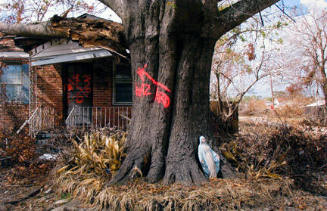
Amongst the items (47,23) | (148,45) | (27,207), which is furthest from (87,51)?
(27,207)

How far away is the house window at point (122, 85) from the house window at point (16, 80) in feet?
12.9

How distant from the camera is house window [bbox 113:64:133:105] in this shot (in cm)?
972

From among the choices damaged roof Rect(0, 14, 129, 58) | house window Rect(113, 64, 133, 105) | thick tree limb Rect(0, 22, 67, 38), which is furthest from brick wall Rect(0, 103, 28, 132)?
damaged roof Rect(0, 14, 129, 58)

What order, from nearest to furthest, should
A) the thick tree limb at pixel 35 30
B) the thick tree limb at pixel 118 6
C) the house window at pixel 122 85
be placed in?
1. the thick tree limb at pixel 118 6
2. the thick tree limb at pixel 35 30
3. the house window at pixel 122 85

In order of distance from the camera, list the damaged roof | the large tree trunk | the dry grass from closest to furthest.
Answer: the dry grass, the large tree trunk, the damaged roof

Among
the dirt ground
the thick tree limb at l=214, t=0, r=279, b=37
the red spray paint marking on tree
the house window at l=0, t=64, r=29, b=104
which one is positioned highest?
the thick tree limb at l=214, t=0, r=279, b=37

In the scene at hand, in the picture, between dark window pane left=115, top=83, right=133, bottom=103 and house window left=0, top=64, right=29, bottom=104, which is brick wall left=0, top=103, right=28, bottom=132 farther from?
dark window pane left=115, top=83, right=133, bottom=103

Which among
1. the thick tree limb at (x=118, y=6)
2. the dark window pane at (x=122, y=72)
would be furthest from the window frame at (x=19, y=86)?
the thick tree limb at (x=118, y=6)

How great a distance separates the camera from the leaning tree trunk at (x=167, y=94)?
4.50 meters

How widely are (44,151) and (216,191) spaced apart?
510cm

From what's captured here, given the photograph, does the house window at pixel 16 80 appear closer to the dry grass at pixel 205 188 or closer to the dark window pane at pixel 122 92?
the dark window pane at pixel 122 92

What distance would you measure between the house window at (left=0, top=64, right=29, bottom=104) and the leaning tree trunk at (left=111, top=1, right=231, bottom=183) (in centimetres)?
751

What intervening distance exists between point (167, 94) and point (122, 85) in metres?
5.41

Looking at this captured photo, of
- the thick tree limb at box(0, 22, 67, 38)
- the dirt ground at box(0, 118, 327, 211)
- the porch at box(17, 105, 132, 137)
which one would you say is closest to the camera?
the dirt ground at box(0, 118, 327, 211)
